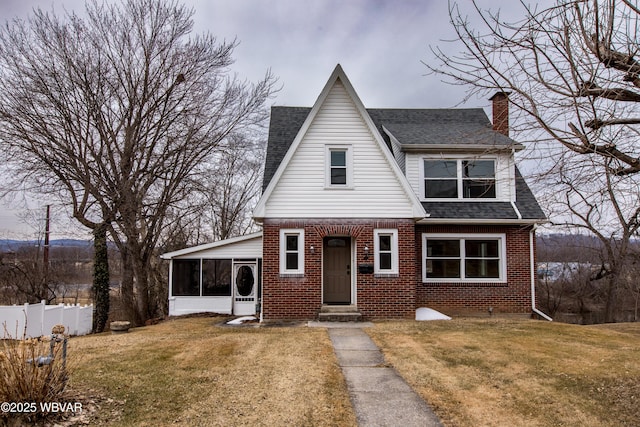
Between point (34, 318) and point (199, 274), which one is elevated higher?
point (199, 274)

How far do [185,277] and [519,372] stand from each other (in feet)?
46.4

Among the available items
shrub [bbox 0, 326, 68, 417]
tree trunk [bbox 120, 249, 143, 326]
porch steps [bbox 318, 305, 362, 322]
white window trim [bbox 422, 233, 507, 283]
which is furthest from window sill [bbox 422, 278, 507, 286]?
tree trunk [bbox 120, 249, 143, 326]

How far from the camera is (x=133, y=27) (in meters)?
18.6

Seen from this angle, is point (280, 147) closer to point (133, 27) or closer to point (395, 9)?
point (395, 9)

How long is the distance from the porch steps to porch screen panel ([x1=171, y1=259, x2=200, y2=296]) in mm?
7364

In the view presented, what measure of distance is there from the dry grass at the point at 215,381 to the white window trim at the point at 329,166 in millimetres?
4650

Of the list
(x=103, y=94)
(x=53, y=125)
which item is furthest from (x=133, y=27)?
(x=53, y=125)

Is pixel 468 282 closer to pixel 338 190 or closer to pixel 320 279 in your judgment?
pixel 320 279

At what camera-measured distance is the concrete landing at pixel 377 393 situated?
16.8ft

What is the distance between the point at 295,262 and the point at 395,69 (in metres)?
7.14

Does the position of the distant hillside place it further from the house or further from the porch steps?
the porch steps

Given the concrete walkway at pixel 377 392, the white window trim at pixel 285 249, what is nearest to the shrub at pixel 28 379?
the concrete walkway at pixel 377 392

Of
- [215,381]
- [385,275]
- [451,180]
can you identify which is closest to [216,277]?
[385,275]

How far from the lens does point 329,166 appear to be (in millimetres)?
13203
